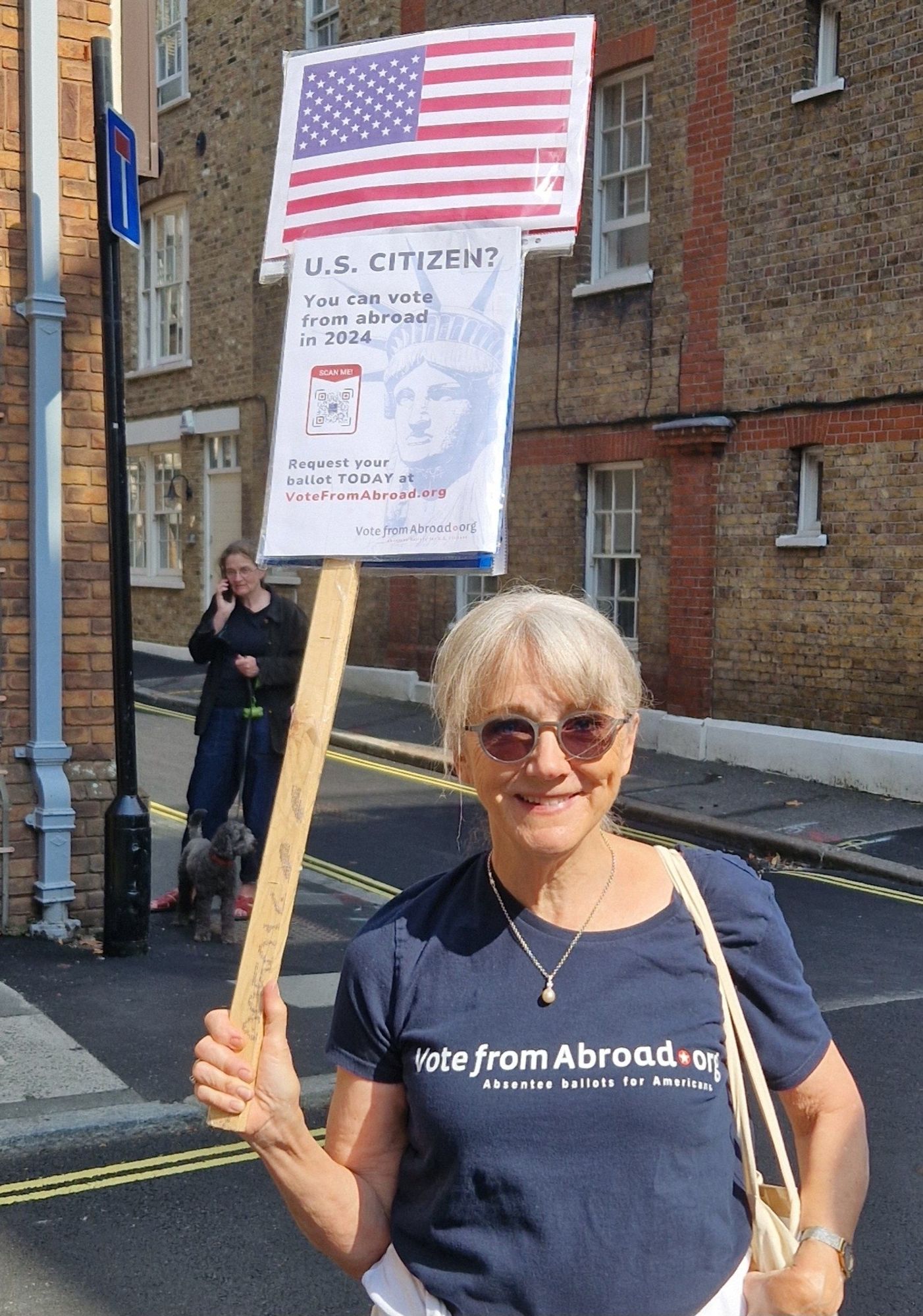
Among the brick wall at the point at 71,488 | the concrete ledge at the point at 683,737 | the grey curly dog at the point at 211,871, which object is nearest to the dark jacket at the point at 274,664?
the brick wall at the point at 71,488

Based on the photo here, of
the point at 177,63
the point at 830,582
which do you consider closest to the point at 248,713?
the point at 830,582

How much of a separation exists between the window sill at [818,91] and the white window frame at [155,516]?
12.7 meters

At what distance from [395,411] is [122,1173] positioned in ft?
10.2

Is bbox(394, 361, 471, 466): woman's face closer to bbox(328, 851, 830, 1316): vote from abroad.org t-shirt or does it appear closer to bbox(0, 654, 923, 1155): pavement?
bbox(328, 851, 830, 1316): vote from abroad.org t-shirt

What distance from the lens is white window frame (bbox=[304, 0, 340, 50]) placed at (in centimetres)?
1972

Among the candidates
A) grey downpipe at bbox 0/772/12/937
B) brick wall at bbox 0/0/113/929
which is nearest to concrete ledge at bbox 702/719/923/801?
brick wall at bbox 0/0/113/929

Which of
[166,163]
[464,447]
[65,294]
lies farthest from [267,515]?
[166,163]

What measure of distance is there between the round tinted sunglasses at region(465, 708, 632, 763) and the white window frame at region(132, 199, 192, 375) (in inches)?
866

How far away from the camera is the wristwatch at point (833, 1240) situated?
6.98 ft

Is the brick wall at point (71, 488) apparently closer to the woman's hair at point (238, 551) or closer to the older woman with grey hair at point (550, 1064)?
the woman's hair at point (238, 551)

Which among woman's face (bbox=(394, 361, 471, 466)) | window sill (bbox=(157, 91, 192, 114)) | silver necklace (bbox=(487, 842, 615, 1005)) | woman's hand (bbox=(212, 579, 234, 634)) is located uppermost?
window sill (bbox=(157, 91, 192, 114))

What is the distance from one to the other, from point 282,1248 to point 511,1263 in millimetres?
2548

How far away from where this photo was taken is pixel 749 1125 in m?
2.20

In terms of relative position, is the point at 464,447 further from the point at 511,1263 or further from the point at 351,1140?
the point at 511,1263
